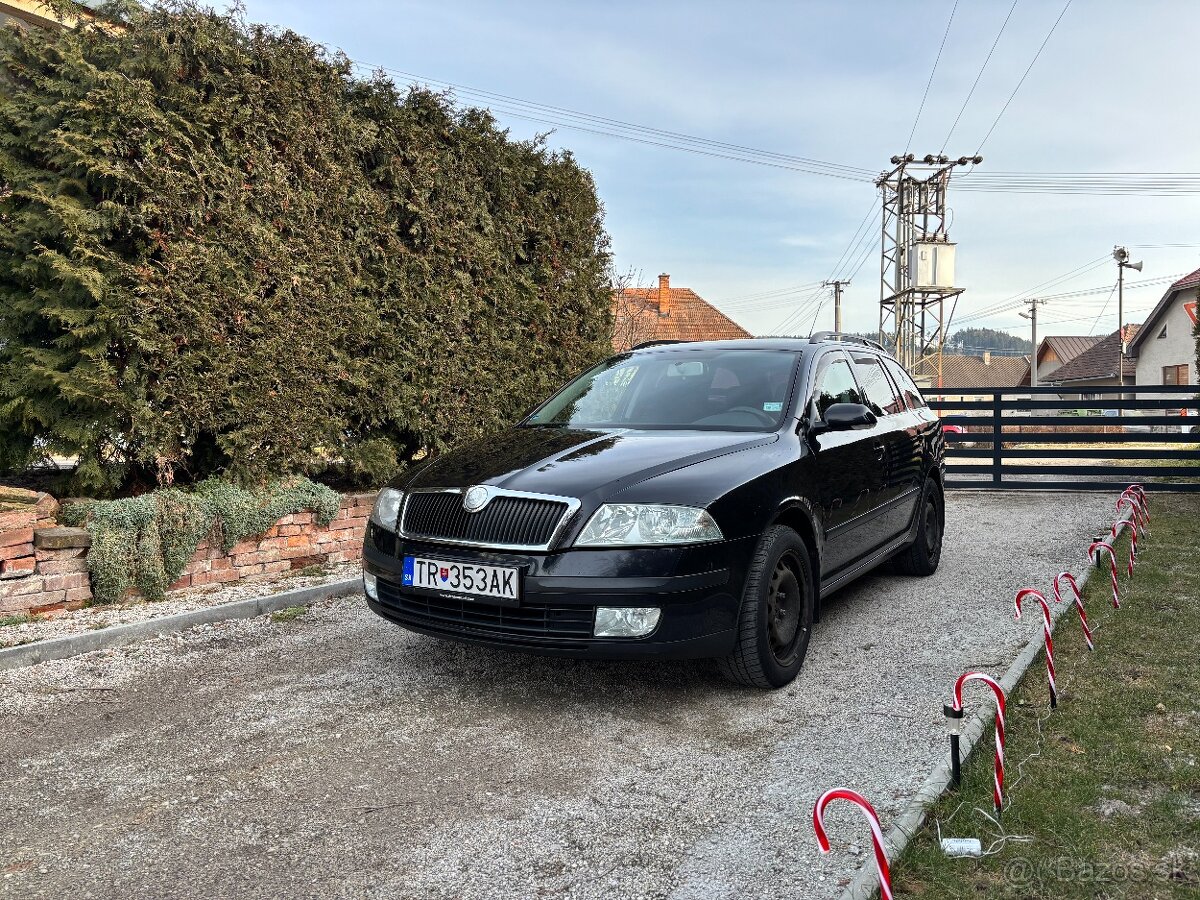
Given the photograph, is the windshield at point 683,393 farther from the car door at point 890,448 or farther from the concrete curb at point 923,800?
the concrete curb at point 923,800

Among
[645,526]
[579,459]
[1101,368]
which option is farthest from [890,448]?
[1101,368]

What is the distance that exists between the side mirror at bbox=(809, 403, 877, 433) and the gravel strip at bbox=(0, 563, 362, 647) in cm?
374

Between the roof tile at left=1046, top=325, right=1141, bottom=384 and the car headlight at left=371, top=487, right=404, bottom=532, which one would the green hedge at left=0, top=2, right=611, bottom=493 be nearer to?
the car headlight at left=371, top=487, right=404, bottom=532

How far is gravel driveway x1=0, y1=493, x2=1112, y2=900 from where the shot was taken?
251 centimetres

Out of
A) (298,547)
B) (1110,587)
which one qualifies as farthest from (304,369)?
(1110,587)

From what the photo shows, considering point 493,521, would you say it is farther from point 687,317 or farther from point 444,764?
point 687,317

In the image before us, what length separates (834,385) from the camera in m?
5.19

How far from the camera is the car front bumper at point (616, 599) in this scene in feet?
11.4

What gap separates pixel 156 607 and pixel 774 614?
3987mm

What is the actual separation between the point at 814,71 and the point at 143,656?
10793 millimetres

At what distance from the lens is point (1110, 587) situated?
229 inches

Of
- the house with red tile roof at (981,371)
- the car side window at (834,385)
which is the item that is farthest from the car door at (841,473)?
the house with red tile roof at (981,371)

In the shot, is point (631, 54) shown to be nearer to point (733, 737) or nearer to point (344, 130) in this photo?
point (344, 130)

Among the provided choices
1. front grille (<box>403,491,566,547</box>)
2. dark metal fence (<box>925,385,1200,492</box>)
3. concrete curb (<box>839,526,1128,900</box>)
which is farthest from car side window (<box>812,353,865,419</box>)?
dark metal fence (<box>925,385,1200,492</box>)
